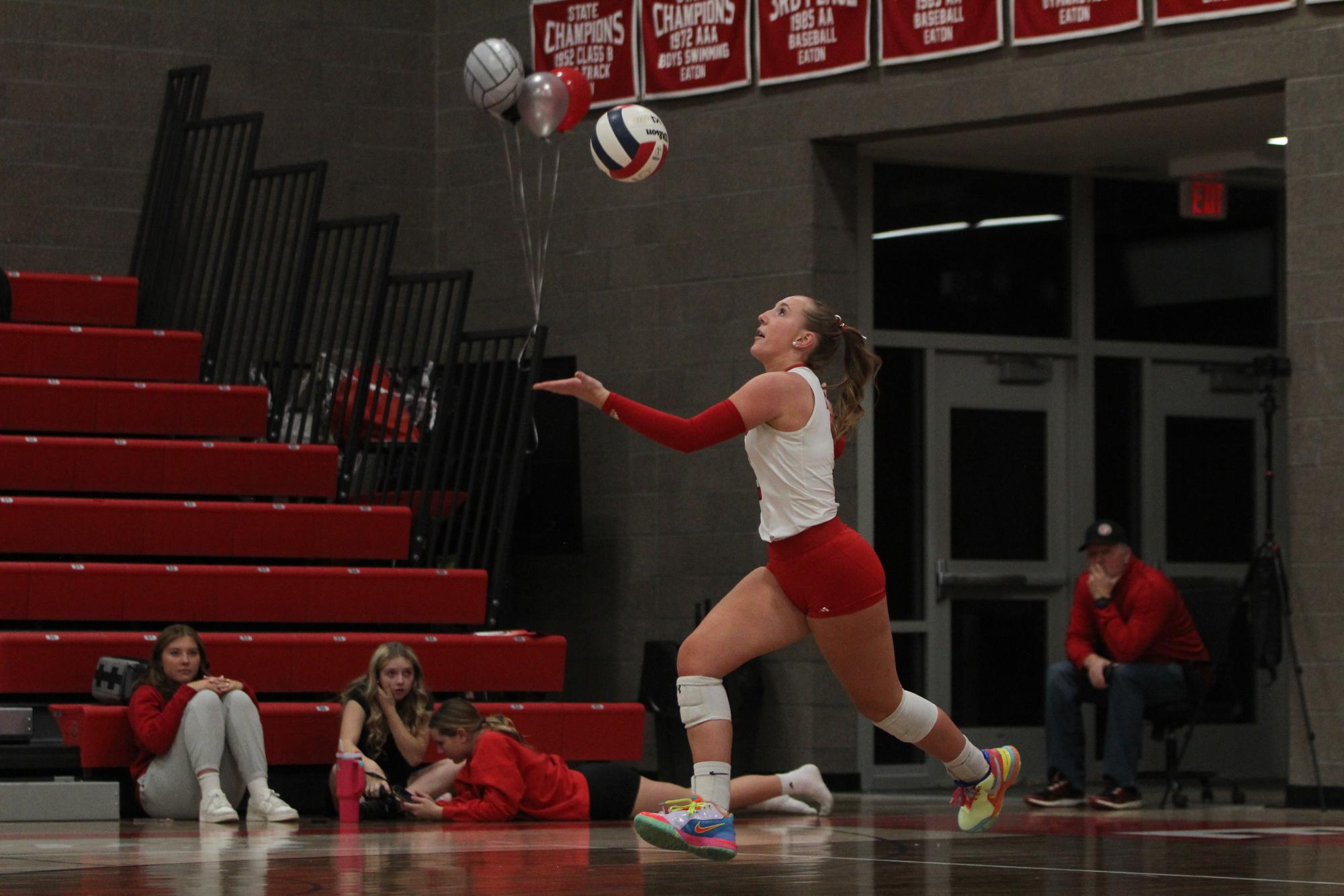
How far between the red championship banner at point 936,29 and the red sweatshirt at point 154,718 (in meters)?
4.39

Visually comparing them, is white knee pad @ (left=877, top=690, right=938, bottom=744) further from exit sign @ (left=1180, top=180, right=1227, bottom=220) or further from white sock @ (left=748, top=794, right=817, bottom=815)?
exit sign @ (left=1180, top=180, right=1227, bottom=220)

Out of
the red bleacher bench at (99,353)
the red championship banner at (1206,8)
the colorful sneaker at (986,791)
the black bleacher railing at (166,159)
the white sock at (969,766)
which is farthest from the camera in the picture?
the black bleacher railing at (166,159)

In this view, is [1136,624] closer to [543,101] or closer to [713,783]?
[543,101]

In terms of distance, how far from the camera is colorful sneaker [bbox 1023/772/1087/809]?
9.91 m

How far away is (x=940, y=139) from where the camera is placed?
1084 cm

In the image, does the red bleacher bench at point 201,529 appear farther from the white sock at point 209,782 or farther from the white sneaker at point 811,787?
the white sneaker at point 811,787

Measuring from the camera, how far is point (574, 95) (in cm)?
1087

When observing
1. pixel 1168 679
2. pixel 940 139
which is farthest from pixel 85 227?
pixel 1168 679

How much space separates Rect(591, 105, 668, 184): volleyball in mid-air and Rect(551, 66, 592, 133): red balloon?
4.44ft

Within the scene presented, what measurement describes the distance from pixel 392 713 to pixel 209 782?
93 cm

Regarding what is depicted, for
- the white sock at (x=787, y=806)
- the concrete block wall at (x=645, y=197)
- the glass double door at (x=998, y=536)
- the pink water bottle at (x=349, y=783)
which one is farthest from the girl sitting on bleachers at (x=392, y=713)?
the glass double door at (x=998, y=536)

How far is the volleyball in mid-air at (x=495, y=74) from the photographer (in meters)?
10.9

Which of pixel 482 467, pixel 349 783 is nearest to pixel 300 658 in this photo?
pixel 349 783

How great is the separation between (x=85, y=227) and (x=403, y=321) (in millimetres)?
2246
